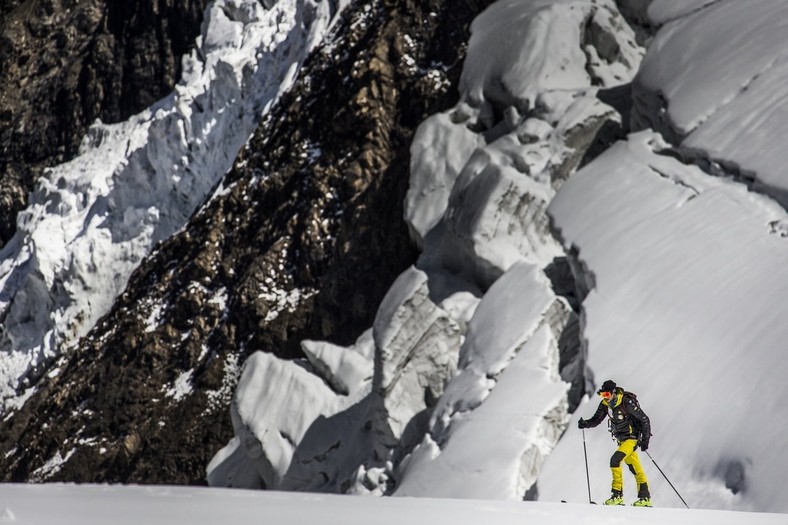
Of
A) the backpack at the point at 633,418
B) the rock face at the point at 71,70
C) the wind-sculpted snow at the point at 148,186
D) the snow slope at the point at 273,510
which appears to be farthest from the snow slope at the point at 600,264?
the rock face at the point at 71,70

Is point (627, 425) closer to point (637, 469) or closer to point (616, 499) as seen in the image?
point (637, 469)

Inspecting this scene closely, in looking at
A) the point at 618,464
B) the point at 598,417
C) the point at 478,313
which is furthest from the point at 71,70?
the point at 618,464

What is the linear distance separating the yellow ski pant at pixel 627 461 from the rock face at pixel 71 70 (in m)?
35.5

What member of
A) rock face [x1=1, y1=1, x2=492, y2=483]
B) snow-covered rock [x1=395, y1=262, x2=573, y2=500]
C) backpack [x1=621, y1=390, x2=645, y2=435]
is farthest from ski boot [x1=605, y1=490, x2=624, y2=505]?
rock face [x1=1, y1=1, x2=492, y2=483]

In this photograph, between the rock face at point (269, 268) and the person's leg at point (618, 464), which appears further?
the rock face at point (269, 268)

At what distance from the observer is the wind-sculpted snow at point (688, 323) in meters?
10.6

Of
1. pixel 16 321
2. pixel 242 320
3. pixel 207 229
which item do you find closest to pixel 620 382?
pixel 242 320

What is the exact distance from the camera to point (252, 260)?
108 feet

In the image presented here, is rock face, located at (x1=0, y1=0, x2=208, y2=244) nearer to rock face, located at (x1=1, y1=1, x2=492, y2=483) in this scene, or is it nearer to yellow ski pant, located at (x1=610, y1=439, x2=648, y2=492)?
rock face, located at (x1=1, y1=1, x2=492, y2=483)

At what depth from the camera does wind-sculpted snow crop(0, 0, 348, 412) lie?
39.4 m

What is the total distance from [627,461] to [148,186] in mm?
33148

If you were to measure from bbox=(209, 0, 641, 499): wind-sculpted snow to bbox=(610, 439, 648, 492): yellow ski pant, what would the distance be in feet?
14.6

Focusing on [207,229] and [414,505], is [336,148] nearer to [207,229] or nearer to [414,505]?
[207,229]

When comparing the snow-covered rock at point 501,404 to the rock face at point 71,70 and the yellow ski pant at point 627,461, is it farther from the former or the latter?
the rock face at point 71,70
